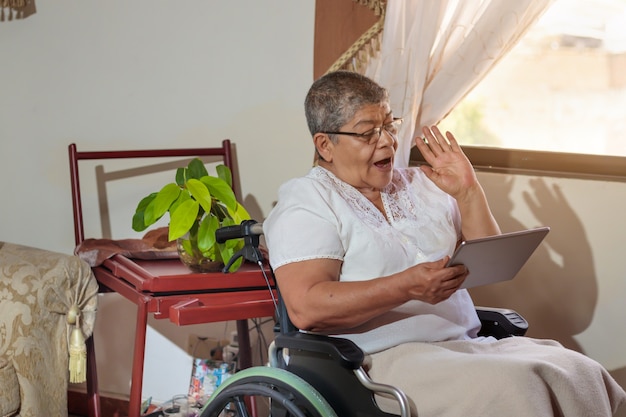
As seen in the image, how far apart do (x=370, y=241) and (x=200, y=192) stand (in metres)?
0.58

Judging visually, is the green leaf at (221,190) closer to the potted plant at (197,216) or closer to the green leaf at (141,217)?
the potted plant at (197,216)

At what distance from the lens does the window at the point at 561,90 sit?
2369 mm

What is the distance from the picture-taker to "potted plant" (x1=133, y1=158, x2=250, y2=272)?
225cm

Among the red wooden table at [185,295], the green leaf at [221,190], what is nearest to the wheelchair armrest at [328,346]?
the red wooden table at [185,295]

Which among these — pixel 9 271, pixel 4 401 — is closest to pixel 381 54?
pixel 9 271

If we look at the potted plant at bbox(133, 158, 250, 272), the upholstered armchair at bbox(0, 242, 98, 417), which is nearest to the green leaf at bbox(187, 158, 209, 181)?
the potted plant at bbox(133, 158, 250, 272)

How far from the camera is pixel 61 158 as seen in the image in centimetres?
321

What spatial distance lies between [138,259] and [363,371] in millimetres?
1073

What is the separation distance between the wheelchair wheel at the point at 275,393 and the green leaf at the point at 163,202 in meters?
0.63

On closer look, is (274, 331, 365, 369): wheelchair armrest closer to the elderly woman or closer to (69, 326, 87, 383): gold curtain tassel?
the elderly woman

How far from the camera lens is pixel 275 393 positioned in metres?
1.67

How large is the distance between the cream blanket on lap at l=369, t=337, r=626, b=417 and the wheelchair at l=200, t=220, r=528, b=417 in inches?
2.2

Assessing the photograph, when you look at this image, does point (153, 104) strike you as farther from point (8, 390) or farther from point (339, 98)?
point (339, 98)

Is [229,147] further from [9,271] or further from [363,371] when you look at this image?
[363,371]
